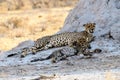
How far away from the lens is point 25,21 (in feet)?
85.0

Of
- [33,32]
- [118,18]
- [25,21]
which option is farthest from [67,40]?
[25,21]

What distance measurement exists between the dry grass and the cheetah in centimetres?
634

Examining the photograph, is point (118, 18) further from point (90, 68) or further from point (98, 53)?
point (90, 68)

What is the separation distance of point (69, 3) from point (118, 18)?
23005 millimetres

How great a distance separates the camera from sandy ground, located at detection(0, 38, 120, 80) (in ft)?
31.7

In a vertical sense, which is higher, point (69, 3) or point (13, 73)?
point (69, 3)

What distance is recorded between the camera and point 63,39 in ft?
44.3

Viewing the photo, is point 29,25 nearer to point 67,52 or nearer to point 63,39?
point 63,39

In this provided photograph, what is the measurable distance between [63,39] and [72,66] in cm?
241

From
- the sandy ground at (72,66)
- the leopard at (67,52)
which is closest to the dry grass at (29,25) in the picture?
the sandy ground at (72,66)

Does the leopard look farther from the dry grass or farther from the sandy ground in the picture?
the dry grass

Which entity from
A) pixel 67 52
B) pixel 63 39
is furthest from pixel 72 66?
pixel 63 39

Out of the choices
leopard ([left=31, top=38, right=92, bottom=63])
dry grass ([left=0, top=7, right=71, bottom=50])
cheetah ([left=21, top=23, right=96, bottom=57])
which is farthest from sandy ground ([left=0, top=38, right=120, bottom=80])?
dry grass ([left=0, top=7, right=71, bottom=50])

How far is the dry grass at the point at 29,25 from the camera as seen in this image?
21.9 m
